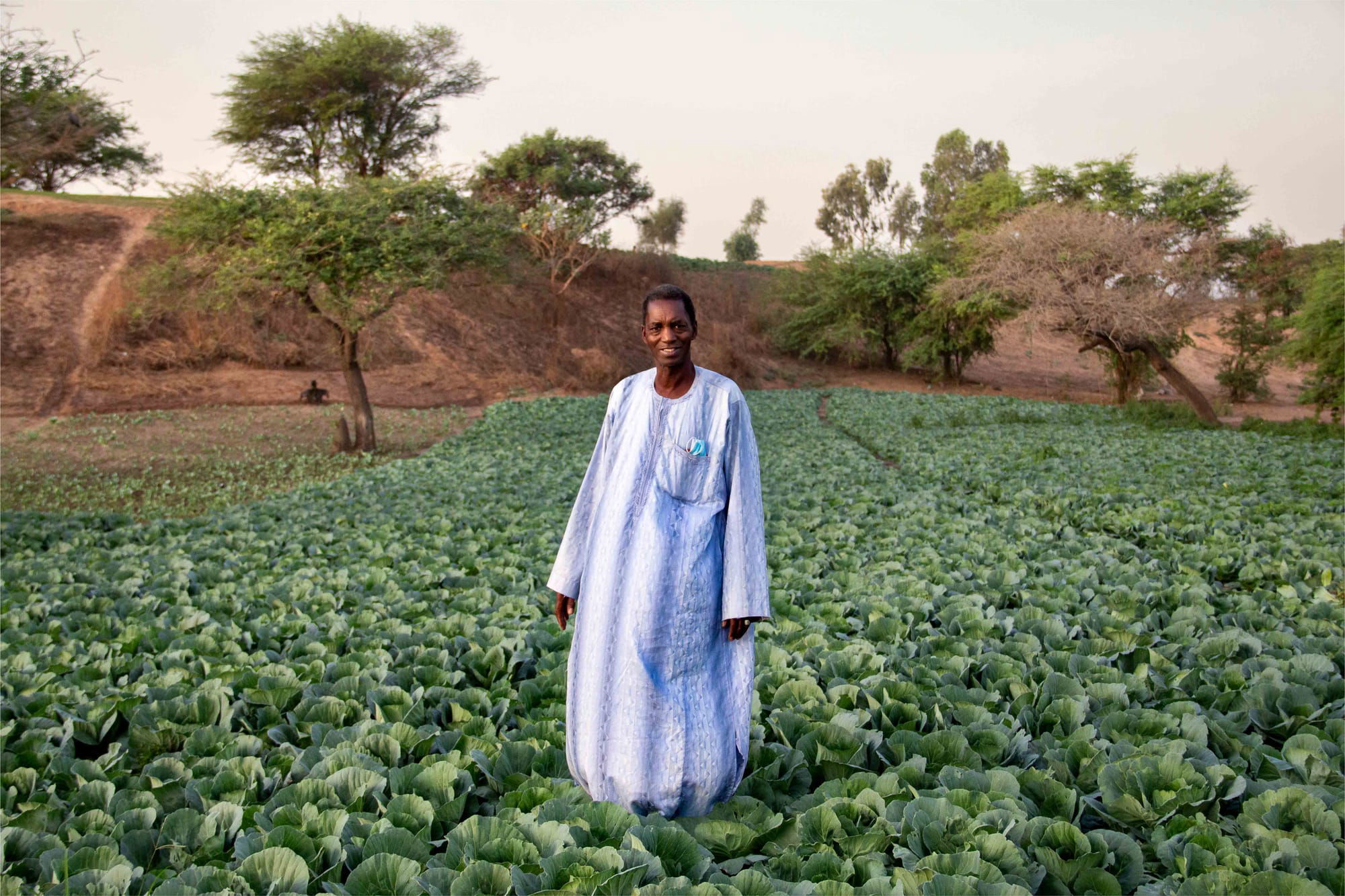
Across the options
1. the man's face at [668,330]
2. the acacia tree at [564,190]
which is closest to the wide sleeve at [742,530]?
the man's face at [668,330]

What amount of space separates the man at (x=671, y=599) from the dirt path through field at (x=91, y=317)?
20.4 meters

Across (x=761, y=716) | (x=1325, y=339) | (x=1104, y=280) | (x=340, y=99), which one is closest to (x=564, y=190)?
(x=340, y=99)

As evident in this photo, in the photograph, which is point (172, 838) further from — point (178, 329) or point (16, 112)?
point (178, 329)

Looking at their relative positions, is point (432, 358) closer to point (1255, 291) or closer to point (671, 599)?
point (671, 599)

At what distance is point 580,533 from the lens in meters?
2.77

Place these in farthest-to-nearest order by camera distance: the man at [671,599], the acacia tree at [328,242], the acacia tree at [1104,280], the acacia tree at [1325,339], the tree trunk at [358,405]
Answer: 1. the acacia tree at [1104,280]
2. the acacia tree at [1325,339]
3. the tree trunk at [358,405]
4. the acacia tree at [328,242]
5. the man at [671,599]

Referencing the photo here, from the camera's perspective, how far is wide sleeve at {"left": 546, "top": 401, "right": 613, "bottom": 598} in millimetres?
2750

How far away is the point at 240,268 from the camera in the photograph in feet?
43.4

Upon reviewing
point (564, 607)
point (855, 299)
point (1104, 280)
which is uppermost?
point (855, 299)

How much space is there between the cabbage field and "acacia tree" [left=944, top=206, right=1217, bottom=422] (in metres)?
13.0

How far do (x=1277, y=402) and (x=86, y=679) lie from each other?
38158mm

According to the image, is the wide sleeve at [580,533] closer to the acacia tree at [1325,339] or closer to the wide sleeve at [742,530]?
the wide sleeve at [742,530]

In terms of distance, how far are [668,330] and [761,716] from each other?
5.31ft

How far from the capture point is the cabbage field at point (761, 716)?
2.23 metres
